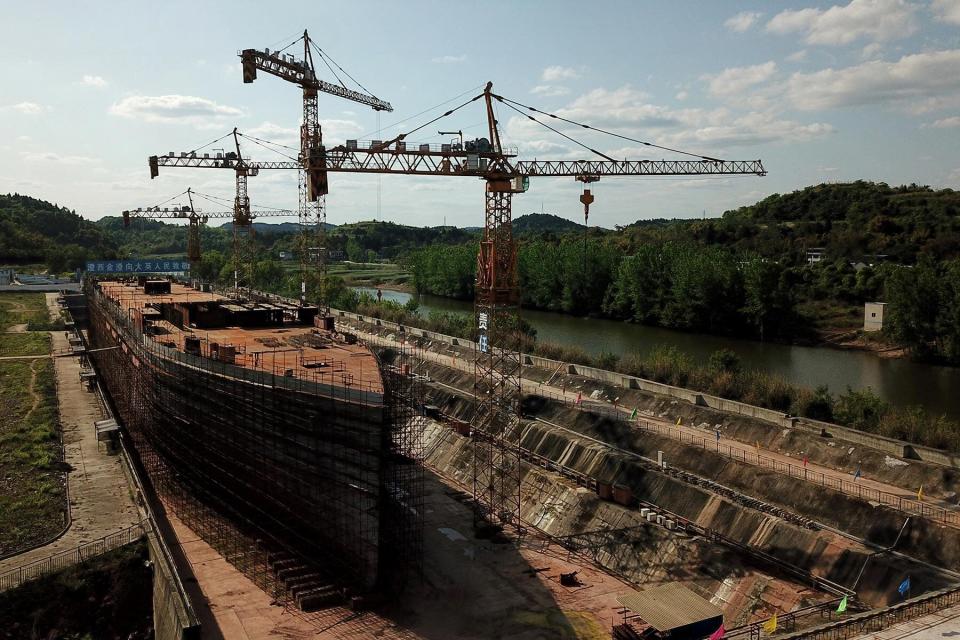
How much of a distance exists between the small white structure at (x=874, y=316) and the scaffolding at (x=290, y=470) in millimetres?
→ 50681

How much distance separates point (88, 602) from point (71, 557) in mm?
1578

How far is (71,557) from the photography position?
22.9 meters

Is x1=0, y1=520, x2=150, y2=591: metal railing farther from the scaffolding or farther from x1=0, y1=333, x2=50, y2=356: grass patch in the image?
x1=0, y1=333, x2=50, y2=356: grass patch

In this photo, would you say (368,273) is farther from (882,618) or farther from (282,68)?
(882,618)

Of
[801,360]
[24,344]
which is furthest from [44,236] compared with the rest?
[801,360]

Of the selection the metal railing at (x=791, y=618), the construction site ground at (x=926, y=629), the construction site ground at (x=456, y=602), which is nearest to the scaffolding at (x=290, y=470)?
the construction site ground at (x=456, y=602)

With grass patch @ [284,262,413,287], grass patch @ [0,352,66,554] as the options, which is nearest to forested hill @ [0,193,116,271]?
grass patch @ [284,262,413,287]

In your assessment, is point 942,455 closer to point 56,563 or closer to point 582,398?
point 582,398

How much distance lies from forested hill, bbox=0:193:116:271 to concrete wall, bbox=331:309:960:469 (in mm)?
87387

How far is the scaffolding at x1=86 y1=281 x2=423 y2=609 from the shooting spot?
21.8 m

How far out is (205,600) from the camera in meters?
21.8

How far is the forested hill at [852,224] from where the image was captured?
293ft

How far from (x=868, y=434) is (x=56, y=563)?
28.0 m

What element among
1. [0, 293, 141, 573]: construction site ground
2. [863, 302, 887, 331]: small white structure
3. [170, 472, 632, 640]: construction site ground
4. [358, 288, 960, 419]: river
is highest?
[863, 302, 887, 331]: small white structure
